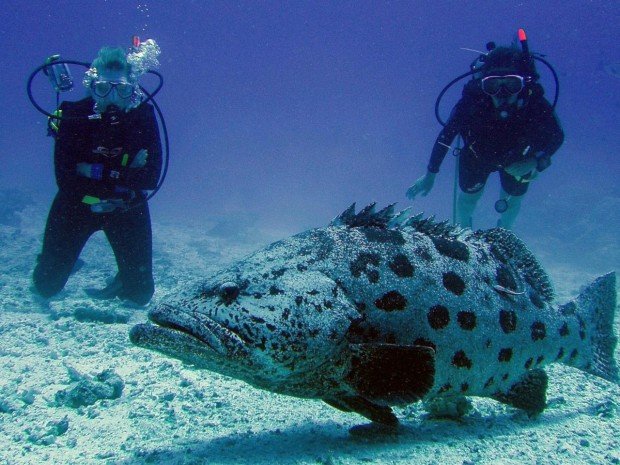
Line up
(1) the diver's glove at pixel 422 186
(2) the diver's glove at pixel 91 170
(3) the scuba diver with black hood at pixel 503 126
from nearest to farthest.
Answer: (2) the diver's glove at pixel 91 170 → (3) the scuba diver with black hood at pixel 503 126 → (1) the diver's glove at pixel 422 186

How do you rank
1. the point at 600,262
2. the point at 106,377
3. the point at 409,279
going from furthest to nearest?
the point at 600,262 → the point at 106,377 → the point at 409,279

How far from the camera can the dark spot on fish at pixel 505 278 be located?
352cm

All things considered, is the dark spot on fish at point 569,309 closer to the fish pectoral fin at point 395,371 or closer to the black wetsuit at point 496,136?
the fish pectoral fin at point 395,371

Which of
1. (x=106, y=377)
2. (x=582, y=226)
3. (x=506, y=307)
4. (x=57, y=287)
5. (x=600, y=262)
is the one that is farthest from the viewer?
(x=582, y=226)

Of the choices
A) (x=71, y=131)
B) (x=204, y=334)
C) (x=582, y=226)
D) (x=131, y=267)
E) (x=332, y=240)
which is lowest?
(x=204, y=334)

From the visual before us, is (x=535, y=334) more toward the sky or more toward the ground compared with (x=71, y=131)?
more toward the ground

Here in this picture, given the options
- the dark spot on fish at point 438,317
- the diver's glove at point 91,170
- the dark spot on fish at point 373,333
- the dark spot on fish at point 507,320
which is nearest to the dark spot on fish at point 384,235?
the dark spot on fish at point 438,317

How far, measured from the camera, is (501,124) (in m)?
7.82

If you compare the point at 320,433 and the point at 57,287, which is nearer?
the point at 320,433

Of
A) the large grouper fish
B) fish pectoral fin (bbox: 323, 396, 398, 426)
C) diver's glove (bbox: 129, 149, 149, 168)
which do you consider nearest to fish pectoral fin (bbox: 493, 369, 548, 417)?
the large grouper fish

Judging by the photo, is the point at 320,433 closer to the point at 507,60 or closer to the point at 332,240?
the point at 332,240

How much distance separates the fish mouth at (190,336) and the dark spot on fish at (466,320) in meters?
1.70

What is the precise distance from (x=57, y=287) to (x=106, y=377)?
4.74 metres

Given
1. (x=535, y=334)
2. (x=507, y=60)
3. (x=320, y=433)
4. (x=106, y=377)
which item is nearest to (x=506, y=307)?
(x=535, y=334)
